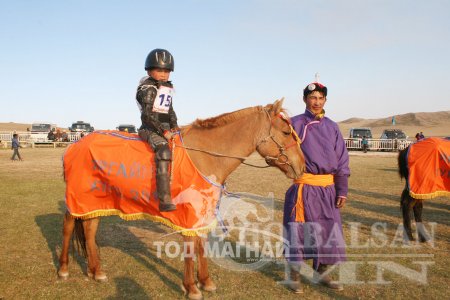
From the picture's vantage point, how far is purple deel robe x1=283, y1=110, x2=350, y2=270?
4.59 m

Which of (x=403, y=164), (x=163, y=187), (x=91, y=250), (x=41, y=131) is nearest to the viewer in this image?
(x=163, y=187)

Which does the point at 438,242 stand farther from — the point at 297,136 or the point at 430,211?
the point at 297,136

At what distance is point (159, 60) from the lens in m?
4.61

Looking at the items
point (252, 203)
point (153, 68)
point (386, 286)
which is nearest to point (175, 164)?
point (153, 68)

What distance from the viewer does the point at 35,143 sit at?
3675 cm

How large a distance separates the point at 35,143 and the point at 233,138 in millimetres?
38062

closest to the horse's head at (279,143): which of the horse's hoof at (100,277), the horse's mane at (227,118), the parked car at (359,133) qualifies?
the horse's mane at (227,118)

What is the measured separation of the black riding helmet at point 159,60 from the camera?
4.61 metres

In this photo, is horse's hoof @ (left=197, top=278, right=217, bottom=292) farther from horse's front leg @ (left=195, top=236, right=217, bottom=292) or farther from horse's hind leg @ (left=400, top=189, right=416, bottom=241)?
horse's hind leg @ (left=400, top=189, right=416, bottom=241)

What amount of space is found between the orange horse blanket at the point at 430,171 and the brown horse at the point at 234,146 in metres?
3.81

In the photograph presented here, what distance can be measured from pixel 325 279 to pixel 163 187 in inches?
101

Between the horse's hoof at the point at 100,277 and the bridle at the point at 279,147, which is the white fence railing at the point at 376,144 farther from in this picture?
the horse's hoof at the point at 100,277

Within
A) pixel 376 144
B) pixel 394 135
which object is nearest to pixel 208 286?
pixel 376 144

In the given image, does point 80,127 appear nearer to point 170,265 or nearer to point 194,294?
point 170,265
